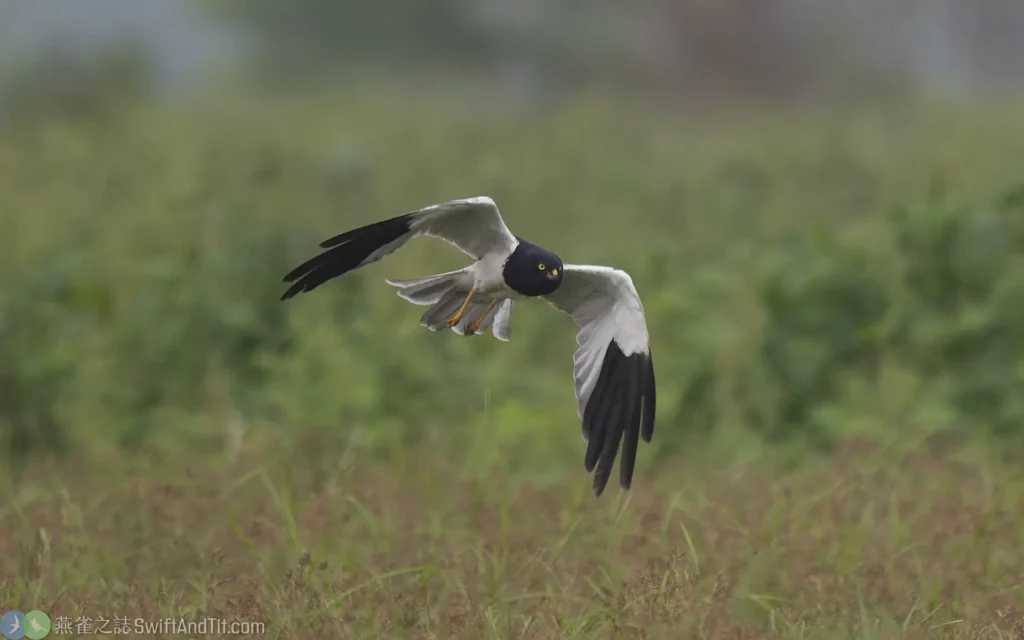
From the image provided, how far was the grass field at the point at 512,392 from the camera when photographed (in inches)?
185

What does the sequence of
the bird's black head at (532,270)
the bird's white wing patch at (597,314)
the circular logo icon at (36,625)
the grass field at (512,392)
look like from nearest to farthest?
1. the circular logo icon at (36,625)
2. the grass field at (512,392)
3. the bird's black head at (532,270)
4. the bird's white wing patch at (597,314)

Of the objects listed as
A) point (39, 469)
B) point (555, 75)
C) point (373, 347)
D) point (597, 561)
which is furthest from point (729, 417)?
point (555, 75)

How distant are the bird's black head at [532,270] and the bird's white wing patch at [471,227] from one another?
0.06 m

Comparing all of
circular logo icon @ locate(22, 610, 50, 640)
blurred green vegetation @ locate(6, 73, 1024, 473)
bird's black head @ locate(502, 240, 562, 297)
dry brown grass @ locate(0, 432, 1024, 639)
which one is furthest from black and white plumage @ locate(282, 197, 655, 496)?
circular logo icon @ locate(22, 610, 50, 640)

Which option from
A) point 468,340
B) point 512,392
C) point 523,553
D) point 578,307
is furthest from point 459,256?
point 523,553

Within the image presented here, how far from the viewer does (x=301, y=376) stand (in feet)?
23.3

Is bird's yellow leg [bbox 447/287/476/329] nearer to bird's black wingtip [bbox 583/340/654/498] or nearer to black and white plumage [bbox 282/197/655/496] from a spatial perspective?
black and white plumage [bbox 282/197/655/496]

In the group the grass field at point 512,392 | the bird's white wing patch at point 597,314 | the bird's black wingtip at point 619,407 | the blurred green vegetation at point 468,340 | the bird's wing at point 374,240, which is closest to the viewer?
the bird's wing at point 374,240

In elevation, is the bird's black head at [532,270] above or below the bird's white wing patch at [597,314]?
above

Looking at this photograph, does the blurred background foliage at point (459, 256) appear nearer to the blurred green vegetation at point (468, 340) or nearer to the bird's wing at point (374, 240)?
the blurred green vegetation at point (468, 340)

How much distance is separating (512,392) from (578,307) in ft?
5.75

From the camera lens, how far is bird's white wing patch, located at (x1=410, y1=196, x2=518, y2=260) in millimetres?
4746

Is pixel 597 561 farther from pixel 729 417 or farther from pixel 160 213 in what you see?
pixel 160 213

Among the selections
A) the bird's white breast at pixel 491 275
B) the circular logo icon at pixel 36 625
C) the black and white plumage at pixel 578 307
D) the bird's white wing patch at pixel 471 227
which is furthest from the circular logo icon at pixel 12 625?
the bird's white breast at pixel 491 275
